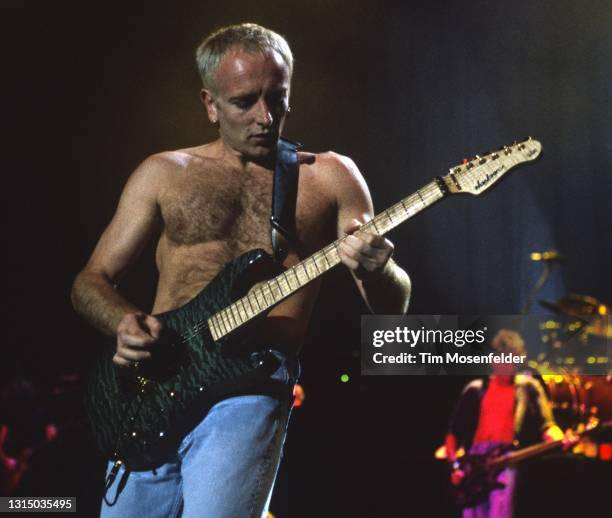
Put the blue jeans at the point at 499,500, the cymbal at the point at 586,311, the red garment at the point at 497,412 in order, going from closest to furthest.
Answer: the blue jeans at the point at 499,500 < the red garment at the point at 497,412 < the cymbal at the point at 586,311

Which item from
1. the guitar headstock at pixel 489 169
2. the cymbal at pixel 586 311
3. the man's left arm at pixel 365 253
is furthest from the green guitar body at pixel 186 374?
the cymbal at pixel 586 311

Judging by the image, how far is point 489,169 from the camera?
83.3 inches

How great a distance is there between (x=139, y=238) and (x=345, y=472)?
16.4ft

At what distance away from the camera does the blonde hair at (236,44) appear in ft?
8.65

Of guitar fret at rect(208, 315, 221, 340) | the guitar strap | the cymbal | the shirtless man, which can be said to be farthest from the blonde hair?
the cymbal

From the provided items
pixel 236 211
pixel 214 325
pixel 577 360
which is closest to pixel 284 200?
pixel 236 211

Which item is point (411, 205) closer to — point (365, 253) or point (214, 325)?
point (365, 253)

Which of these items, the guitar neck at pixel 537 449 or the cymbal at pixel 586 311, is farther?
the cymbal at pixel 586 311

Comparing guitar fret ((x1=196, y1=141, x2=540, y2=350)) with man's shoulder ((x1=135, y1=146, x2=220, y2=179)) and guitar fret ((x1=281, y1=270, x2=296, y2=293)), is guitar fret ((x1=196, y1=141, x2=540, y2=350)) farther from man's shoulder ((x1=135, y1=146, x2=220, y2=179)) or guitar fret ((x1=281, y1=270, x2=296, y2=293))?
man's shoulder ((x1=135, y1=146, x2=220, y2=179))

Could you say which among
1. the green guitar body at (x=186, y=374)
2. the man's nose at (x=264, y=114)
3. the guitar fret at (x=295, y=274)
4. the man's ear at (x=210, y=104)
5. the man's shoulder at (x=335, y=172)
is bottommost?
the green guitar body at (x=186, y=374)

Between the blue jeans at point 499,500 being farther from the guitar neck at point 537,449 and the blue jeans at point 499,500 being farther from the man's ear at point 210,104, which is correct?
the man's ear at point 210,104

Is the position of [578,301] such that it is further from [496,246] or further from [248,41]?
[248,41]

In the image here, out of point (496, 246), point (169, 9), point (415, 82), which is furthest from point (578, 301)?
point (169, 9)

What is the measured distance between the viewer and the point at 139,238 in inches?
105
